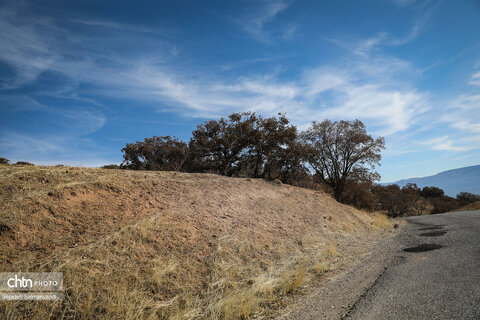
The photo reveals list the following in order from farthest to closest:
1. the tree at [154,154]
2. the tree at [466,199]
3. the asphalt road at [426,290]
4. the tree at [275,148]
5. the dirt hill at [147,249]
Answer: the tree at [466,199] → the tree at [154,154] → the tree at [275,148] → the dirt hill at [147,249] → the asphalt road at [426,290]

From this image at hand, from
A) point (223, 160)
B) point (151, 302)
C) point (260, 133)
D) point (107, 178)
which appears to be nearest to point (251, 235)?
point (151, 302)

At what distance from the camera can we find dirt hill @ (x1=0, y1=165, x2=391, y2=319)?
159 inches

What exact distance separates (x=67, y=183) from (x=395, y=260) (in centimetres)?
962

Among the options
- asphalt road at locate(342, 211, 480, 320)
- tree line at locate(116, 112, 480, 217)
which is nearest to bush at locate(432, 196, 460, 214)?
tree line at locate(116, 112, 480, 217)

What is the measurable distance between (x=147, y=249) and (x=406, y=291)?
536 centimetres

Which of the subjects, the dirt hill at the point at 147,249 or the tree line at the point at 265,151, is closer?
the dirt hill at the point at 147,249

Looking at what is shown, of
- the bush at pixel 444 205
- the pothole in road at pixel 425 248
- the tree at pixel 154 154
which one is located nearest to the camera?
the pothole in road at pixel 425 248

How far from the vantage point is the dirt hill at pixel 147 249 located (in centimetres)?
405

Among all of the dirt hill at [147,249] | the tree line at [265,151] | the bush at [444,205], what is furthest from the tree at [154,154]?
the bush at [444,205]

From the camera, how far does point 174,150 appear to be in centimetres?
2566

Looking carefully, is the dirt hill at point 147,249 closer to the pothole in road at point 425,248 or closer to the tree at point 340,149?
the pothole in road at point 425,248

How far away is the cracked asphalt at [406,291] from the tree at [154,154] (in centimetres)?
2085

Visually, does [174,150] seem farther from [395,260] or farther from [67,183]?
[395,260]
